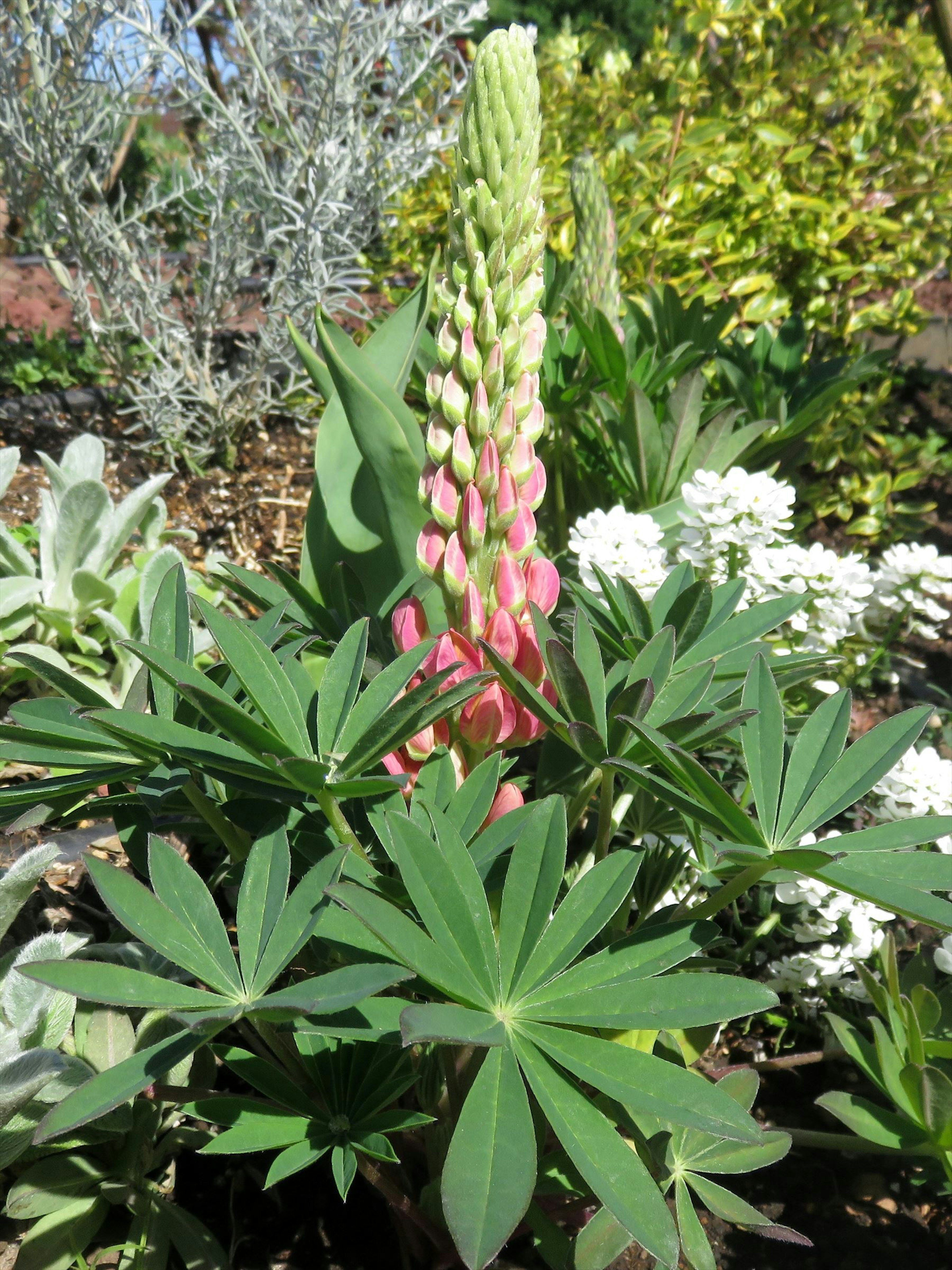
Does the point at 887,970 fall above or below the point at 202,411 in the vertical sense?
below

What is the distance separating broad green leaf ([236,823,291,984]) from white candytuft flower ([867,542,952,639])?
3.73 ft

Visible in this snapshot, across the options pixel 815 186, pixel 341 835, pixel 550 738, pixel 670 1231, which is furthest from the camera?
pixel 815 186

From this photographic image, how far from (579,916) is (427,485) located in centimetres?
45

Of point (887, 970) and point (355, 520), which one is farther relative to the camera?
point (355, 520)

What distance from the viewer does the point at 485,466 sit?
0.87 meters

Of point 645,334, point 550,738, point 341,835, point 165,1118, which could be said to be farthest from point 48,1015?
point 645,334

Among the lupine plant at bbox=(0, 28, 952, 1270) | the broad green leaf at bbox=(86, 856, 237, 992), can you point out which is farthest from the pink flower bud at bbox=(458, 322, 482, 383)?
the broad green leaf at bbox=(86, 856, 237, 992)

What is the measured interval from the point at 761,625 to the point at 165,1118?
937mm

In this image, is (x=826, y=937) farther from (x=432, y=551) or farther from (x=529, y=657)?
(x=432, y=551)

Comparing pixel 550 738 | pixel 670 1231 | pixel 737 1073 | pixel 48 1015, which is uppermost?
pixel 550 738

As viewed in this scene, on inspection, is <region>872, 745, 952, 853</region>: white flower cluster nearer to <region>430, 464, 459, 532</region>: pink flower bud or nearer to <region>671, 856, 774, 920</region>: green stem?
<region>671, 856, 774, 920</region>: green stem

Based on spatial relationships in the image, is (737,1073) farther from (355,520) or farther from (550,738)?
(355,520)

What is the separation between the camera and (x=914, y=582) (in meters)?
1.60

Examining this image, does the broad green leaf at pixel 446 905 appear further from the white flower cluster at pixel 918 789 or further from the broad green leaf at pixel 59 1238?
the white flower cluster at pixel 918 789
